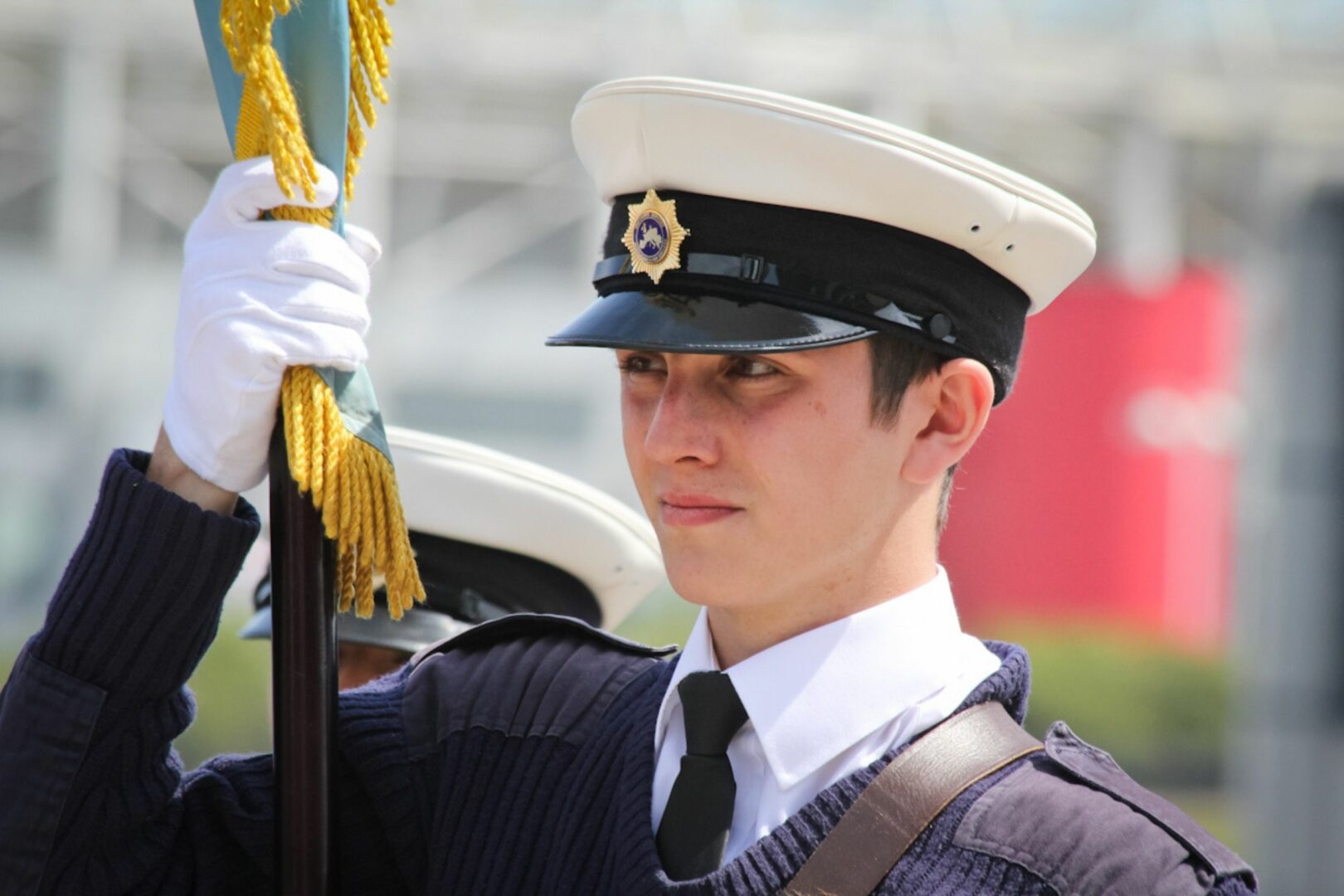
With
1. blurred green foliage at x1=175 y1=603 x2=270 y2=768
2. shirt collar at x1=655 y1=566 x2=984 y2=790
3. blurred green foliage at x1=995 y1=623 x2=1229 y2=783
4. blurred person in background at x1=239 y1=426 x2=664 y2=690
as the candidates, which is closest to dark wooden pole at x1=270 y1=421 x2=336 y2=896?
shirt collar at x1=655 y1=566 x2=984 y2=790

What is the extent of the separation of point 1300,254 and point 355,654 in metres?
5.43

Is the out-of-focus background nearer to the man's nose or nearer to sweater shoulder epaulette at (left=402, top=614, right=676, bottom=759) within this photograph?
sweater shoulder epaulette at (left=402, top=614, right=676, bottom=759)

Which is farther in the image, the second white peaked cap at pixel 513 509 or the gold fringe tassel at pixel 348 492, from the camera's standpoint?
the second white peaked cap at pixel 513 509

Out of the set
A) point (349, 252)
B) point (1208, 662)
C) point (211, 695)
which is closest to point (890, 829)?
point (349, 252)

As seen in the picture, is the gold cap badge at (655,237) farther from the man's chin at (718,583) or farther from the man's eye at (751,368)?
the man's chin at (718,583)

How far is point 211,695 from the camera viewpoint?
38.7ft

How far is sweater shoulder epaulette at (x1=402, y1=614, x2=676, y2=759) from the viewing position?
7.24 ft

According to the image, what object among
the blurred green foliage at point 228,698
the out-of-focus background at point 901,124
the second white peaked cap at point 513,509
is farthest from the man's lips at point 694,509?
the blurred green foliage at point 228,698

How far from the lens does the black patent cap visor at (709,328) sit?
1918 millimetres

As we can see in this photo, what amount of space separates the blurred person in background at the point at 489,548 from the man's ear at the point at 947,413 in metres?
0.98

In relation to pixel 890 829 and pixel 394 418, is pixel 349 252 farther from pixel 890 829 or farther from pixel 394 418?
pixel 394 418

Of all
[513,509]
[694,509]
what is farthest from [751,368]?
[513,509]

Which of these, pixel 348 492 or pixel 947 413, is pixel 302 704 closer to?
pixel 348 492

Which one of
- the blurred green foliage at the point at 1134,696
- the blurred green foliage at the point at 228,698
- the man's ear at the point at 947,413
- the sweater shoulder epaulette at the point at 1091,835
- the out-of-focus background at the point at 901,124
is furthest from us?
the blurred green foliage at the point at 1134,696
